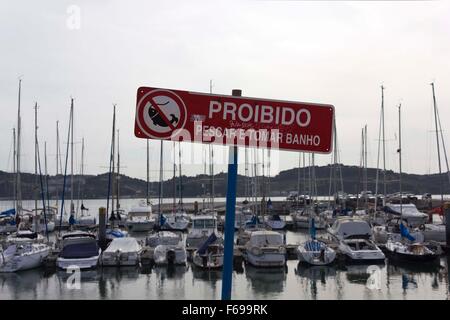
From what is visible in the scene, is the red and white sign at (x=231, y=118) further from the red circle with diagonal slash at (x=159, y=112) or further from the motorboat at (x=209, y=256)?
the motorboat at (x=209, y=256)

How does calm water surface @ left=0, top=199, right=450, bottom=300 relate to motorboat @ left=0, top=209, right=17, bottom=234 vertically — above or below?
below

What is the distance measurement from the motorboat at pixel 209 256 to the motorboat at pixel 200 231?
5557 mm

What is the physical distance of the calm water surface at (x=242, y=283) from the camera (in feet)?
80.3

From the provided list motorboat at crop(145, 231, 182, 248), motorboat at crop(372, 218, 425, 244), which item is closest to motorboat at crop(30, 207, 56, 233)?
motorboat at crop(145, 231, 182, 248)

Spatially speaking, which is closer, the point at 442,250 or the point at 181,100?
the point at 181,100

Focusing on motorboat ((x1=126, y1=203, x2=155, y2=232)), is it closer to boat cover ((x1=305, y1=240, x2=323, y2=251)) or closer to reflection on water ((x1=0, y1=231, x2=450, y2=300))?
reflection on water ((x1=0, y1=231, x2=450, y2=300))

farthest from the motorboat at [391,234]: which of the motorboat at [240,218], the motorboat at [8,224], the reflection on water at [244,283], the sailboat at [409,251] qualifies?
the motorboat at [8,224]

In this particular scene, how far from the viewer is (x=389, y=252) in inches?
1348

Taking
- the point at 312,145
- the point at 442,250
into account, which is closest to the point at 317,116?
the point at 312,145

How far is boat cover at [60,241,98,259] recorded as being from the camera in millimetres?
31250

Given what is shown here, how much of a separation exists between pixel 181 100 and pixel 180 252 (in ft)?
91.8

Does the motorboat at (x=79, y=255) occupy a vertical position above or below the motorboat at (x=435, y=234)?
below
